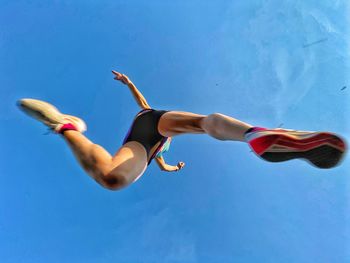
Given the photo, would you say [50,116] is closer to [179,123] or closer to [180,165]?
[179,123]

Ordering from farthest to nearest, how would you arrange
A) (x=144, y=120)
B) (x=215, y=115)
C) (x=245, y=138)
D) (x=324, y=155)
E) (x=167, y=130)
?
(x=144, y=120) → (x=167, y=130) → (x=215, y=115) → (x=245, y=138) → (x=324, y=155)

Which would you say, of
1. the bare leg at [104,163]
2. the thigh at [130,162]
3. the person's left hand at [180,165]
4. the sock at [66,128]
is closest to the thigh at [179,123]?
the thigh at [130,162]

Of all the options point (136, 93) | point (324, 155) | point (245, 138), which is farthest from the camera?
point (136, 93)

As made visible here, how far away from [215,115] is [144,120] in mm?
1164

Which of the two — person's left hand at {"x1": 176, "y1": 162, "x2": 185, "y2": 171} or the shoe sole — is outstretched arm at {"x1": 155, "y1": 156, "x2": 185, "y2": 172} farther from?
the shoe sole

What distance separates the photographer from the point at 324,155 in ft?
9.33

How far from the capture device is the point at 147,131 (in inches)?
160

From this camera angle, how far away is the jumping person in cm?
285

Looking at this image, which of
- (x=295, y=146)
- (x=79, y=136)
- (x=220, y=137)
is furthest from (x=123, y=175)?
(x=295, y=146)

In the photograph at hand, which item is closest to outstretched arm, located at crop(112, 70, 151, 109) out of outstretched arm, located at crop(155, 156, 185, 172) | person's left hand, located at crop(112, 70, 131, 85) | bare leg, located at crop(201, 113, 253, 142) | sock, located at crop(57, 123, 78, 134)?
person's left hand, located at crop(112, 70, 131, 85)

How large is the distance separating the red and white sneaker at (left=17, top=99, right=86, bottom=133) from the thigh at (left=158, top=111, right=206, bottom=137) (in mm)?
851

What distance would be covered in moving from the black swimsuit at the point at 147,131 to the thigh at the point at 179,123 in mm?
84

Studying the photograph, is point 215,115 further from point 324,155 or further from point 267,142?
point 324,155

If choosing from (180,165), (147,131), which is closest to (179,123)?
(147,131)
